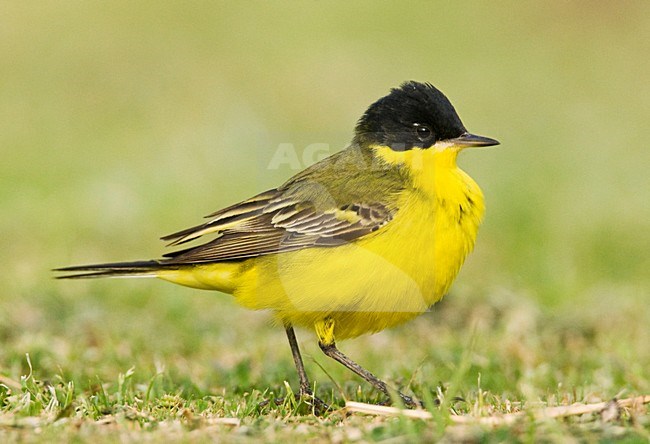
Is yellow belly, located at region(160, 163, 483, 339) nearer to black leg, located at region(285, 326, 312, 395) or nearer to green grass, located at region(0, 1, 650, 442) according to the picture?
black leg, located at region(285, 326, 312, 395)

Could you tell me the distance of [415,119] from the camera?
21.3 ft

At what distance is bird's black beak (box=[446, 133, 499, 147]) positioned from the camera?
632cm

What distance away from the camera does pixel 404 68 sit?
18141 millimetres

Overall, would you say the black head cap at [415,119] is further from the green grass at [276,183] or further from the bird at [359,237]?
the green grass at [276,183]

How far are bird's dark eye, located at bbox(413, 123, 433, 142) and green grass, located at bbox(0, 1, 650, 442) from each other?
1243 mm

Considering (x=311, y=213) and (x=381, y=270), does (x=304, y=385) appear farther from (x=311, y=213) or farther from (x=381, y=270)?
(x=311, y=213)

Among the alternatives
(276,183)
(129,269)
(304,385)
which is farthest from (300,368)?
(276,183)

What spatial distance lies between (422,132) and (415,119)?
0.09 metres

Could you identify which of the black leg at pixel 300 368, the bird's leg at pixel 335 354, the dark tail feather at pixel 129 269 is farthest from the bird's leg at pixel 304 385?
the dark tail feather at pixel 129 269

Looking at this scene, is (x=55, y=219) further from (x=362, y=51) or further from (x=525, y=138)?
(x=362, y=51)

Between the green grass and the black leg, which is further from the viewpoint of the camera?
the black leg

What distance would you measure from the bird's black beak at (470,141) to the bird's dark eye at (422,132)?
0.43 ft

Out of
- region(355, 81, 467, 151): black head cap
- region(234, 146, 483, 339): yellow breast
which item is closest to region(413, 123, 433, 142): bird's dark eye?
region(355, 81, 467, 151): black head cap

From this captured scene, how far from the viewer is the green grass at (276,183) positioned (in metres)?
5.80
